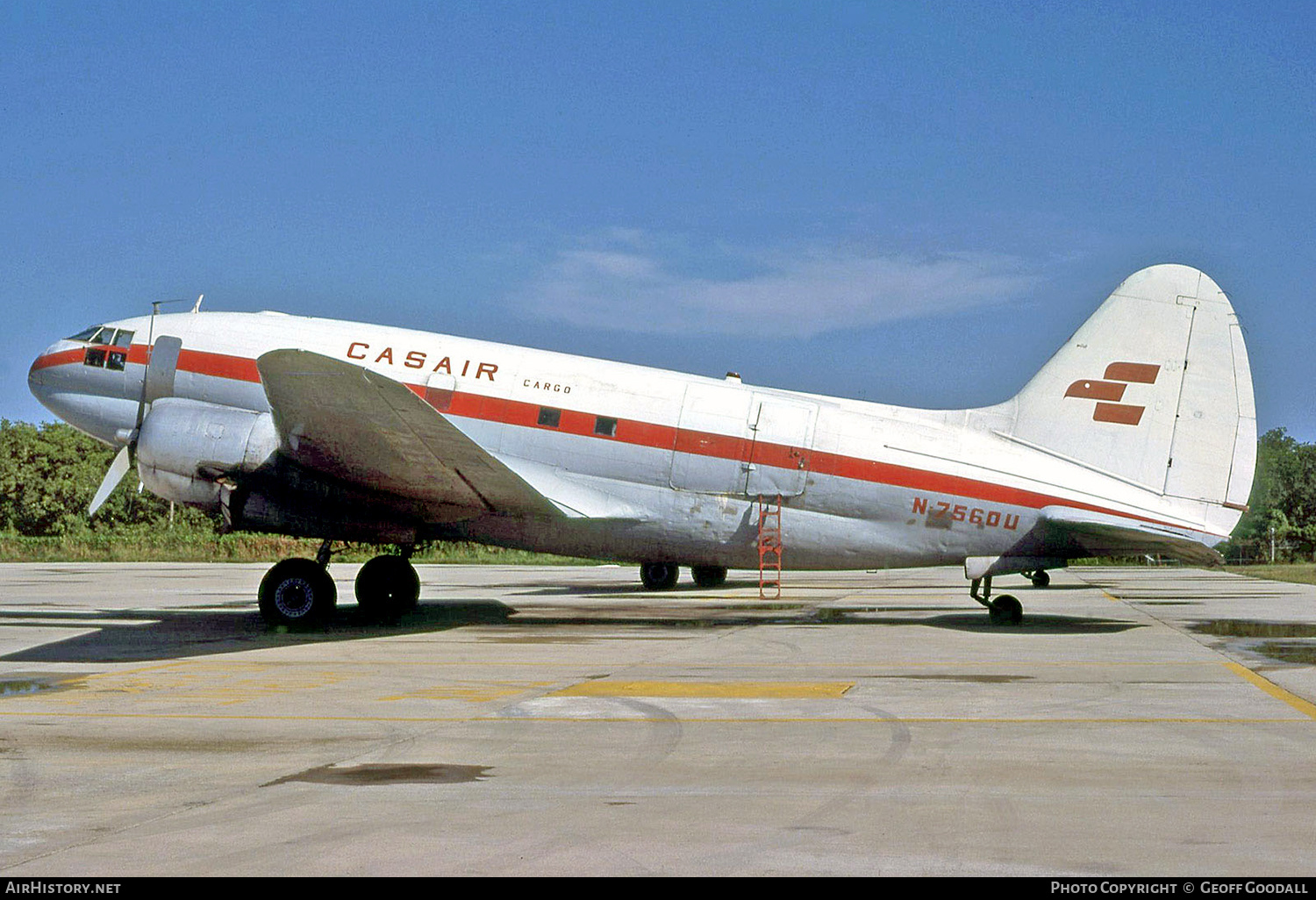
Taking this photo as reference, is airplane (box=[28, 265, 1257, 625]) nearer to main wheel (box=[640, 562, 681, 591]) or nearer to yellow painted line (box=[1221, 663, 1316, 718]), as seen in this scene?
yellow painted line (box=[1221, 663, 1316, 718])

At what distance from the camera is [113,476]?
19891mm

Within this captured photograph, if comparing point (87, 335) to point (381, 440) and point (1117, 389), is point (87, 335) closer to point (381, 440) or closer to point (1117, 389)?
point (381, 440)

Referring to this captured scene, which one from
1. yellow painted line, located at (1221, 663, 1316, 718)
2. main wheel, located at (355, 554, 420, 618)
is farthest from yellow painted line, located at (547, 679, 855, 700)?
main wheel, located at (355, 554, 420, 618)

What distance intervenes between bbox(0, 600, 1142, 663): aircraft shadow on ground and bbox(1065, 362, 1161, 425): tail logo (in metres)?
3.56

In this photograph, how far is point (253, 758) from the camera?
892 cm

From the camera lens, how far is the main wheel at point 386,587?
71.2ft

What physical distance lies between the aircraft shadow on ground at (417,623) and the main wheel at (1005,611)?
20 centimetres

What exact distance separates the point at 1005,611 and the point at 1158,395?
4467 millimetres

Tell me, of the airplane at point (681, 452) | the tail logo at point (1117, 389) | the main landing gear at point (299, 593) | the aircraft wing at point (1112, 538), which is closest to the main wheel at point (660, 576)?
the airplane at point (681, 452)

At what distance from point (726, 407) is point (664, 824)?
13.8 m

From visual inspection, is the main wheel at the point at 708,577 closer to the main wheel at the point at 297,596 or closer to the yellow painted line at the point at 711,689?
the main wheel at the point at 297,596

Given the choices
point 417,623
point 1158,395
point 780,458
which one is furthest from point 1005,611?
point 417,623
